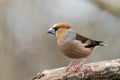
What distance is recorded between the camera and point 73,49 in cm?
603

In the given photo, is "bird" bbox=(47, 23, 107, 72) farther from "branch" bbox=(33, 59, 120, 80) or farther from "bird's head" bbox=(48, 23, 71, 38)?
"branch" bbox=(33, 59, 120, 80)

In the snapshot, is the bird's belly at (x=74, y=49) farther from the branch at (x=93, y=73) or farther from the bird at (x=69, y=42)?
the branch at (x=93, y=73)

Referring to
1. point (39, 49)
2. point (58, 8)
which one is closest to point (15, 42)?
point (39, 49)

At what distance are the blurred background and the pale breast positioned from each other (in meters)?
3.10

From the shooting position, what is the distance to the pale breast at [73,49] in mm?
5984

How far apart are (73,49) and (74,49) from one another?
0.01m

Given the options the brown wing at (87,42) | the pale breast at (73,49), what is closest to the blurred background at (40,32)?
the brown wing at (87,42)

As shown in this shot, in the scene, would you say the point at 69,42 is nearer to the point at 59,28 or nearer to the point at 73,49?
the point at 73,49

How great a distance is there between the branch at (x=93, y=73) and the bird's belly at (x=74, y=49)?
195 mm

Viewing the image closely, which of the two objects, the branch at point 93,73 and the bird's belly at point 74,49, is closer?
the branch at point 93,73

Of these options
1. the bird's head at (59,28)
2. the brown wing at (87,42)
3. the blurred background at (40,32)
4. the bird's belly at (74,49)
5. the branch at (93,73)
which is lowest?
the branch at (93,73)

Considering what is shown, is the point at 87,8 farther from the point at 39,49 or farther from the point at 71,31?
the point at 71,31

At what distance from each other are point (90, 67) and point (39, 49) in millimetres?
4071

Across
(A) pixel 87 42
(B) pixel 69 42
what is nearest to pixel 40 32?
(A) pixel 87 42
